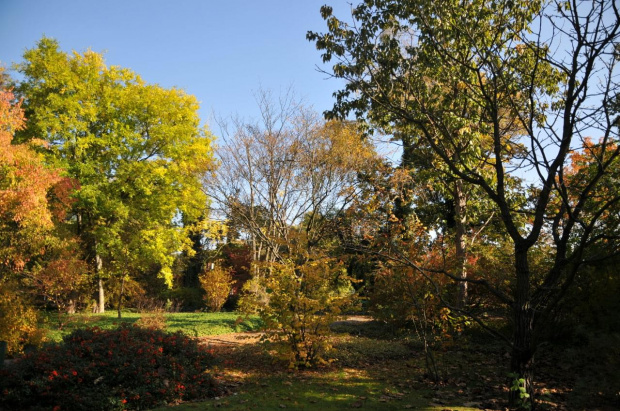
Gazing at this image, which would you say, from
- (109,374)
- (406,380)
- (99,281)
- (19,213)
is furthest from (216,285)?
(109,374)

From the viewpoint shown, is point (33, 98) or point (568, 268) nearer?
point (568, 268)

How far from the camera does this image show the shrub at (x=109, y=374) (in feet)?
17.1

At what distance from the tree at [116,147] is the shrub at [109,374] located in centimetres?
1058

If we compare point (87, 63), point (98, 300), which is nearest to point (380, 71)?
point (87, 63)

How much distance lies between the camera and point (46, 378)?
5.27 m

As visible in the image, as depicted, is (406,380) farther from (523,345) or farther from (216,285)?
(216,285)

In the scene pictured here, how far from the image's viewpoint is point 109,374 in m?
5.70

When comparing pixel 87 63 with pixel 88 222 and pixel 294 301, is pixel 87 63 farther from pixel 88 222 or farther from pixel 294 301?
pixel 294 301

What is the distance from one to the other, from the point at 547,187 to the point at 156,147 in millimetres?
17930

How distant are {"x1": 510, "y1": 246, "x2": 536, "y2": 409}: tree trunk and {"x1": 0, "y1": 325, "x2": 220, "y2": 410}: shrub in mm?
4376

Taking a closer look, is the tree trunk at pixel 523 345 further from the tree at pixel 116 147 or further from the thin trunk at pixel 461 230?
the tree at pixel 116 147

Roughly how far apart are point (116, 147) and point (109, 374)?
46.8 ft

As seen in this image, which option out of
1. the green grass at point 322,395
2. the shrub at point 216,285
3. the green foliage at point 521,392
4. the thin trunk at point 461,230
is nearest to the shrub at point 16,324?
the green grass at point 322,395

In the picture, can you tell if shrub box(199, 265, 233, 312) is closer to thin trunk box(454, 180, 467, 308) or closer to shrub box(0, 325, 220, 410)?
thin trunk box(454, 180, 467, 308)
